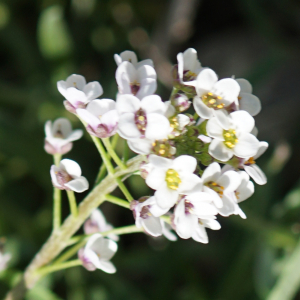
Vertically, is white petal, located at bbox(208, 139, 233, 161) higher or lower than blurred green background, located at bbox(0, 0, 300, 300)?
higher

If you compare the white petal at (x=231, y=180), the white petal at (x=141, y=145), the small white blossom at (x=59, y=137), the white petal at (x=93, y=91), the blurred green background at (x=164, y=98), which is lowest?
the blurred green background at (x=164, y=98)

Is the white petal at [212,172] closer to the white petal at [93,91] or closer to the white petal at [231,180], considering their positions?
the white petal at [231,180]

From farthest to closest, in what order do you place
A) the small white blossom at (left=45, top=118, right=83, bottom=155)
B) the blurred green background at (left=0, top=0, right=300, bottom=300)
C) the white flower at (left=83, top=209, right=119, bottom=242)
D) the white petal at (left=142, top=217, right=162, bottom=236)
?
the blurred green background at (left=0, top=0, right=300, bottom=300) < the white flower at (left=83, top=209, right=119, bottom=242) < the small white blossom at (left=45, top=118, right=83, bottom=155) < the white petal at (left=142, top=217, right=162, bottom=236)

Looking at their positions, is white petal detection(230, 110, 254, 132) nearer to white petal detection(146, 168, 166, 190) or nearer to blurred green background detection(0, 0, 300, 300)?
white petal detection(146, 168, 166, 190)

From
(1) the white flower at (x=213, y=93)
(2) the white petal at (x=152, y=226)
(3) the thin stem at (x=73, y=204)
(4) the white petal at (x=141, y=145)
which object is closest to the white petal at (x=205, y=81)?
(1) the white flower at (x=213, y=93)

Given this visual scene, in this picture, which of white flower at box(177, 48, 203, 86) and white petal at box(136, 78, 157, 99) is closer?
white petal at box(136, 78, 157, 99)

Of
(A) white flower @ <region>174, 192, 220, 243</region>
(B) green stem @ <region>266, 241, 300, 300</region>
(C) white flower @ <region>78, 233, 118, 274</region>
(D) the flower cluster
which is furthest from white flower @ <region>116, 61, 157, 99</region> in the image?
(B) green stem @ <region>266, 241, 300, 300</region>
